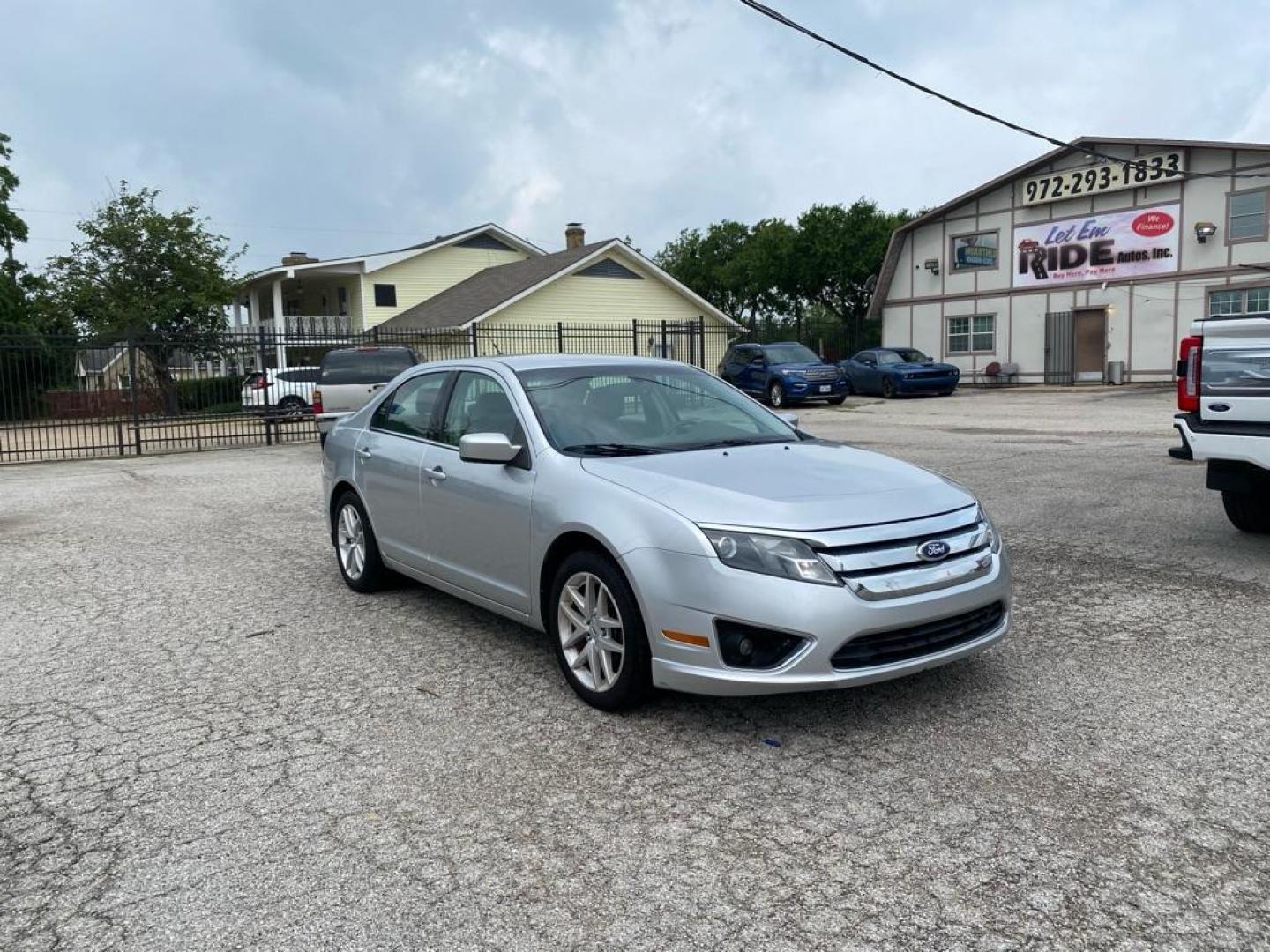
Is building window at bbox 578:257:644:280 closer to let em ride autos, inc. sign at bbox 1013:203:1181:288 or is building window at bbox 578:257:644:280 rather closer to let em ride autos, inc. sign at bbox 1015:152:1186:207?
let em ride autos, inc. sign at bbox 1013:203:1181:288

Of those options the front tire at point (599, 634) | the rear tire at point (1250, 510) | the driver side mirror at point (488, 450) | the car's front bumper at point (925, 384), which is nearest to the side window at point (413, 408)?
the driver side mirror at point (488, 450)

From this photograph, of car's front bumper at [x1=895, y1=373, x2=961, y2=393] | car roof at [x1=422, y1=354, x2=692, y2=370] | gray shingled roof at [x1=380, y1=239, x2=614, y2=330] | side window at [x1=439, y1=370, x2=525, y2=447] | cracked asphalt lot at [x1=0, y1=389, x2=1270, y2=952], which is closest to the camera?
cracked asphalt lot at [x1=0, y1=389, x2=1270, y2=952]

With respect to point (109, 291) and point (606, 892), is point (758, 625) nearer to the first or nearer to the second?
point (606, 892)

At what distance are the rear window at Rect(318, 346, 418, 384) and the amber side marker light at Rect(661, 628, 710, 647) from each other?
43.3ft

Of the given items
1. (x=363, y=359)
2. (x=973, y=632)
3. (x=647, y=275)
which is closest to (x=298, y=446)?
(x=363, y=359)

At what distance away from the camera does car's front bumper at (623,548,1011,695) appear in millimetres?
3732

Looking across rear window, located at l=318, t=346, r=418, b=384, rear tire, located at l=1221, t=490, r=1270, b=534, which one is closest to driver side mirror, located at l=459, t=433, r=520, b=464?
rear tire, located at l=1221, t=490, r=1270, b=534

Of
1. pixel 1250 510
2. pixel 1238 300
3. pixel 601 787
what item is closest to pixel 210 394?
pixel 1250 510

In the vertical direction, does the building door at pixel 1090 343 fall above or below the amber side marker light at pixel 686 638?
above

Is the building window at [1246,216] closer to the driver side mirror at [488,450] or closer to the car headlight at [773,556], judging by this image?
the driver side mirror at [488,450]

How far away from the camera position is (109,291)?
112 ft

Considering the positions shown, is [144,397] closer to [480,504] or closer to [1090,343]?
[480,504]

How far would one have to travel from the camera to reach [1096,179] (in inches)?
1205

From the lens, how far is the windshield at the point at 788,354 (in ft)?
88.6
